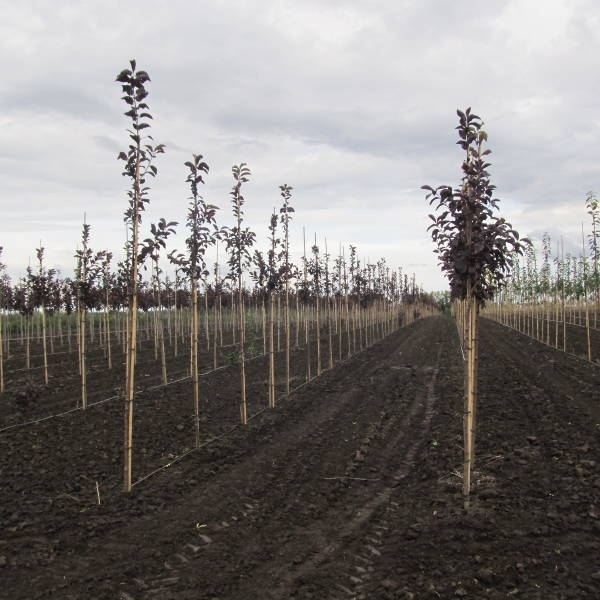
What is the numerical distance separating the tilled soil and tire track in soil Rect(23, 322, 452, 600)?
24 mm

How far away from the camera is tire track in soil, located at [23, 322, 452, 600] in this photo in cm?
502

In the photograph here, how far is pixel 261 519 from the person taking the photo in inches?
254

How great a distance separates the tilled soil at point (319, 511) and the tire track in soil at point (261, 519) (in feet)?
0.08

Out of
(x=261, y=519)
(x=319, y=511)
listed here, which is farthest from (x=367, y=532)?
(x=261, y=519)

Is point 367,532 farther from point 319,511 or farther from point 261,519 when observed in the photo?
point 261,519

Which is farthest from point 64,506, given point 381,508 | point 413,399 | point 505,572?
point 413,399

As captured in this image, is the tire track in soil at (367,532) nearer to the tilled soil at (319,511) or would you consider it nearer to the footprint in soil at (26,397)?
the tilled soil at (319,511)

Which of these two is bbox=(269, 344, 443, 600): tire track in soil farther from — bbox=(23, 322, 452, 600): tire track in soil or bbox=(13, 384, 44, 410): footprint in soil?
bbox=(13, 384, 44, 410): footprint in soil

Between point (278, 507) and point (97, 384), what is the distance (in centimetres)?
1144

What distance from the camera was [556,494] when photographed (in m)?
6.77

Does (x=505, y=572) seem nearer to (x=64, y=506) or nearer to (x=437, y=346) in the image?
(x=64, y=506)

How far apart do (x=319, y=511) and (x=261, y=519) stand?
0.79 meters

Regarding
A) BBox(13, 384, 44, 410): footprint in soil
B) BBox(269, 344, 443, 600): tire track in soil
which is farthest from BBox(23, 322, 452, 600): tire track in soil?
BBox(13, 384, 44, 410): footprint in soil

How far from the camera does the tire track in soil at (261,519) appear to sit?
5020mm
